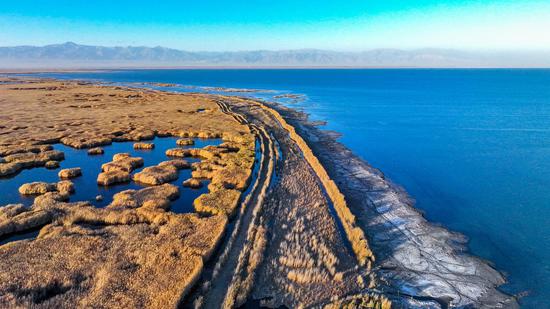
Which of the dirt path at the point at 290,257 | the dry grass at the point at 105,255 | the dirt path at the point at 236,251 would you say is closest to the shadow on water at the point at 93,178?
the dry grass at the point at 105,255

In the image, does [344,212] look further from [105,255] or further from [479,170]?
[479,170]

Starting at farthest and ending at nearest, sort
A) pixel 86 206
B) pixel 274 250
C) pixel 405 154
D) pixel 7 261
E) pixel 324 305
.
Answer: pixel 405 154 → pixel 86 206 → pixel 274 250 → pixel 7 261 → pixel 324 305

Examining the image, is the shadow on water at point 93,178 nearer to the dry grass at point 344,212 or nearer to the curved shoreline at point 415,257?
the dry grass at point 344,212

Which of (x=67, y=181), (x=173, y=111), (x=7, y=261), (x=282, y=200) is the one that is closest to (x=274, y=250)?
(x=282, y=200)

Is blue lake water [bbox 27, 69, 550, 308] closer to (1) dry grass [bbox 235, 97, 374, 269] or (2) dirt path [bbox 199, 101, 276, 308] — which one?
(1) dry grass [bbox 235, 97, 374, 269]

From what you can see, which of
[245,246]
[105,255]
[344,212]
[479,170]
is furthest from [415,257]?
[479,170]

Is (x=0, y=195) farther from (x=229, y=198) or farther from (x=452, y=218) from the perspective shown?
(x=452, y=218)

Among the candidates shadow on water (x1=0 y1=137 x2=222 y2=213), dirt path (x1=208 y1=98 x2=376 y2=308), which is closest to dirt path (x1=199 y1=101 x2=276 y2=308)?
dirt path (x1=208 y1=98 x2=376 y2=308)
